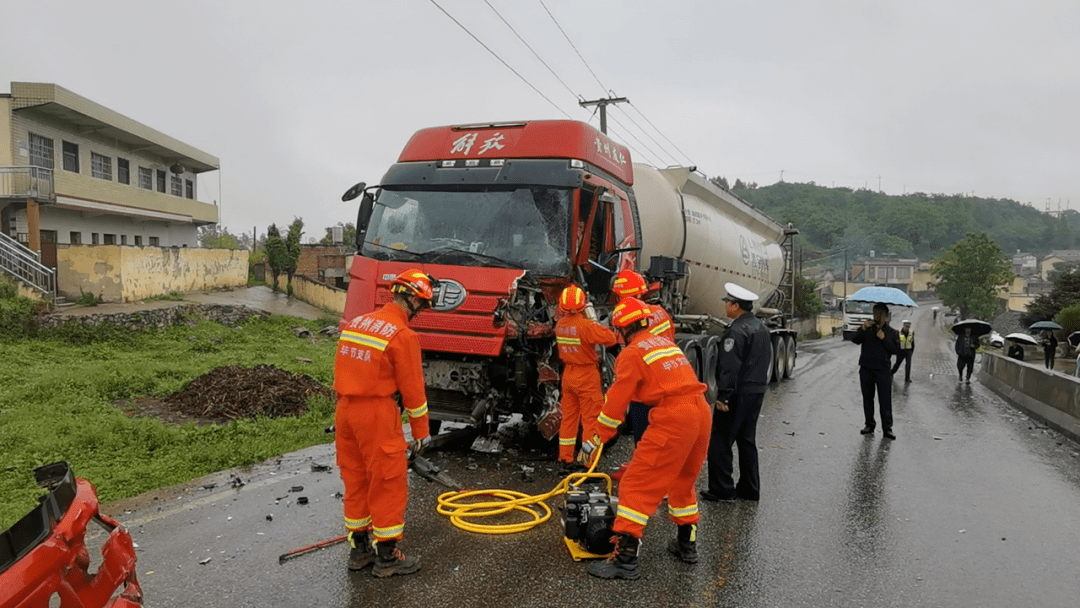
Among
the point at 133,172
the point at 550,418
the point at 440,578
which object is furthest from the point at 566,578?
the point at 133,172

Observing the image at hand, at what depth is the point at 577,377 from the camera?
6.53 metres

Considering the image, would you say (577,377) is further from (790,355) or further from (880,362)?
(790,355)

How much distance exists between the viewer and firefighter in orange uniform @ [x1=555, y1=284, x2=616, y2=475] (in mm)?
6320

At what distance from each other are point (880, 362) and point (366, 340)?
6796 millimetres

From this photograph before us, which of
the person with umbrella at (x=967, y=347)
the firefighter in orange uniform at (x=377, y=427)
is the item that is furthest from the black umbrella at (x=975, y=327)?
the firefighter in orange uniform at (x=377, y=427)

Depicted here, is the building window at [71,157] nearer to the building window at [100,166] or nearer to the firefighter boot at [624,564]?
the building window at [100,166]

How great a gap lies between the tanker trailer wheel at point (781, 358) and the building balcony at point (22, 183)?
65.1 ft

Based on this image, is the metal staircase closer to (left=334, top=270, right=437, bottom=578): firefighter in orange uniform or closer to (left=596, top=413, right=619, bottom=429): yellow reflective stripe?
(left=334, top=270, right=437, bottom=578): firefighter in orange uniform

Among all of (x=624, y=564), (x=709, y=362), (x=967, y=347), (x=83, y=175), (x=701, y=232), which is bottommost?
(x=624, y=564)

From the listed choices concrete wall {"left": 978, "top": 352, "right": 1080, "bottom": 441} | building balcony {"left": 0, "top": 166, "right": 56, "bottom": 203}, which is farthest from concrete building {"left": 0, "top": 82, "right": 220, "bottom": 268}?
concrete wall {"left": 978, "top": 352, "right": 1080, "bottom": 441}

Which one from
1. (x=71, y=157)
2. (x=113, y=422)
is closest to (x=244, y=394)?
(x=113, y=422)

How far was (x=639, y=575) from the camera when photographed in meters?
4.26

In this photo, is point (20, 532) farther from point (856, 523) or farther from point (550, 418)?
point (856, 523)

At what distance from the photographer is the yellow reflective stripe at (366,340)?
13.3 feet
